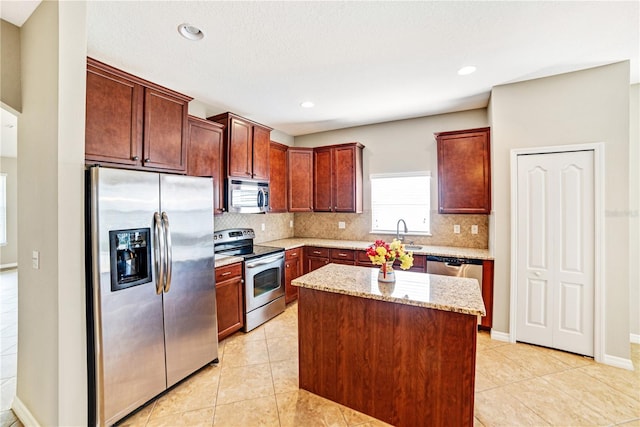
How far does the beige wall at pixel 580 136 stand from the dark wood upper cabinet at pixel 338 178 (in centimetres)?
188

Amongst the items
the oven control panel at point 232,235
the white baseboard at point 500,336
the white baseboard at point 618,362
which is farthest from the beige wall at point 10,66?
the white baseboard at point 618,362

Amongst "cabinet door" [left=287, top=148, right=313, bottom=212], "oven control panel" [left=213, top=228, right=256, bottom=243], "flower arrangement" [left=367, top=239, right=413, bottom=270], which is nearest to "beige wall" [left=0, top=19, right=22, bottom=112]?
"oven control panel" [left=213, top=228, right=256, bottom=243]

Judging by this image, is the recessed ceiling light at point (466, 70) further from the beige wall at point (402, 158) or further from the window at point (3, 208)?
the window at point (3, 208)

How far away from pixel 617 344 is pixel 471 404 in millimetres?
2091

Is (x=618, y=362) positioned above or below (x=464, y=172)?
below

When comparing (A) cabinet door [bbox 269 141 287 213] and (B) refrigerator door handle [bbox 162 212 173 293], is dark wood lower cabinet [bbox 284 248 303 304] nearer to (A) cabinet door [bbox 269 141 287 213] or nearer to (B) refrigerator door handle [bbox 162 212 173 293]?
(A) cabinet door [bbox 269 141 287 213]

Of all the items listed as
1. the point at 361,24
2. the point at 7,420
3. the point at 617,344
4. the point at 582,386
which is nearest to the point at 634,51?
the point at 361,24

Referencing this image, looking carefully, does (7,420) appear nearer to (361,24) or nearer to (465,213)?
(361,24)

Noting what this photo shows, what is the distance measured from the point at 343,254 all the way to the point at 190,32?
306 cm

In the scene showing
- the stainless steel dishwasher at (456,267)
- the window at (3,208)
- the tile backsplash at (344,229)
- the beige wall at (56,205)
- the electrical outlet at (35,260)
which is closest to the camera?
the beige wall at (56,205)

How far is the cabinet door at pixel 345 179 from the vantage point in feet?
14.0

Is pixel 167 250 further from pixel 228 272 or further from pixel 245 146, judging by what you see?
pixel 245 146

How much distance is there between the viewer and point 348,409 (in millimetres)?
2010

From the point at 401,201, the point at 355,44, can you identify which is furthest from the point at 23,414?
the point at 401,201
